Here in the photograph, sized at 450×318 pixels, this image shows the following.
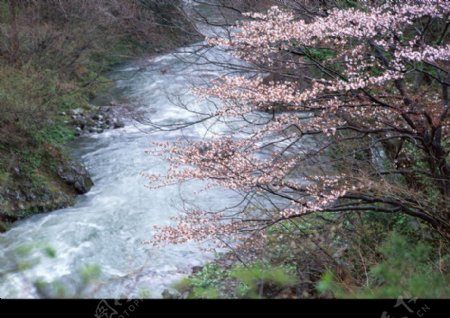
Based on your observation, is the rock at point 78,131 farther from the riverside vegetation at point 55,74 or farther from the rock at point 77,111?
the rock at point 77,111

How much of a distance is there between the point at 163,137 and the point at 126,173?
2258 millimetres

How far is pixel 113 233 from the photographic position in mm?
7852

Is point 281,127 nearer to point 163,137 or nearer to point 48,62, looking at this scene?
point 163,137

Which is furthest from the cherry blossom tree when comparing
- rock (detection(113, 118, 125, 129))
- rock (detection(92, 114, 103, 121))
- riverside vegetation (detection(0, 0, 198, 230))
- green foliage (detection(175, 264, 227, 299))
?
rock (detection(92, 114, 103, 121))

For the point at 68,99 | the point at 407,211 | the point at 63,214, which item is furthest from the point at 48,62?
the point at 407,211

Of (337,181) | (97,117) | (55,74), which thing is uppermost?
(55,74)

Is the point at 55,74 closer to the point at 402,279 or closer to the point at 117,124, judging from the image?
the point at 117,124

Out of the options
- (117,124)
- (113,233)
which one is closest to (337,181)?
(113,233)

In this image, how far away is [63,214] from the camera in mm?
8734

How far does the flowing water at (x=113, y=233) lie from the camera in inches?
236

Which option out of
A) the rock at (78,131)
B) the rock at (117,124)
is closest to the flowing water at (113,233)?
the rock at (78,131)

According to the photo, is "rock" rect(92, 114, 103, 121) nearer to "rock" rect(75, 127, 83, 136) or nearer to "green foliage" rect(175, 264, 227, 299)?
"rock" rect(75, 127, 83, 136)

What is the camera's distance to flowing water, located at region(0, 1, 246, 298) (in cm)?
600
